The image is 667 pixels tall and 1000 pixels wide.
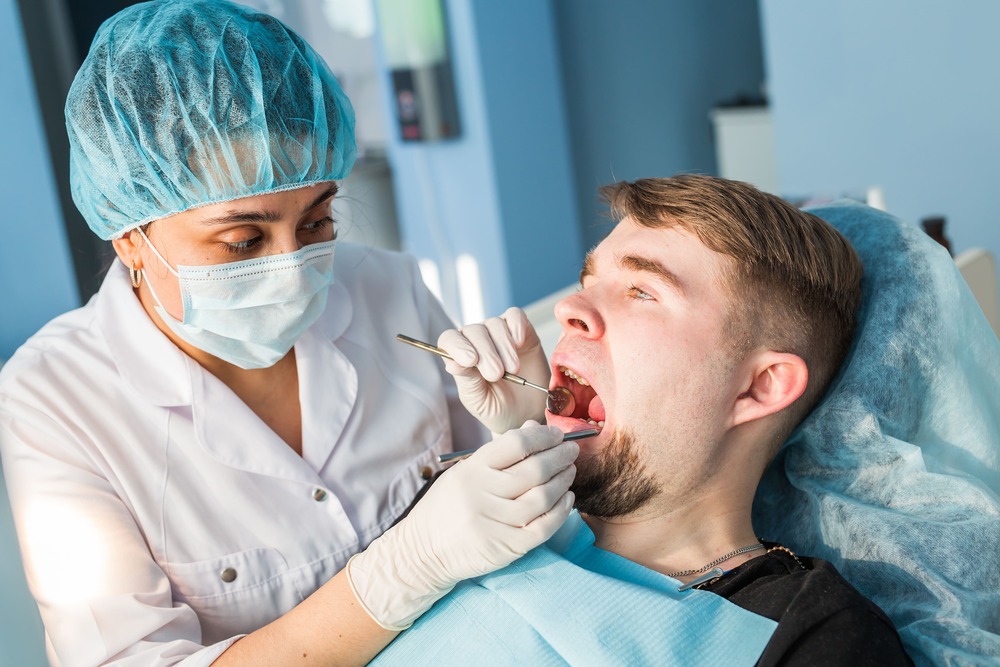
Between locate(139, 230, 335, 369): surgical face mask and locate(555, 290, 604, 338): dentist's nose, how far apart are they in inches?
13.9

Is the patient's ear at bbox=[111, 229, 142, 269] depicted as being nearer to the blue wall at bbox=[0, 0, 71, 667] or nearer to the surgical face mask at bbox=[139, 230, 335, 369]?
the surgical face mask at bbox=[139, 230, 335, 369]

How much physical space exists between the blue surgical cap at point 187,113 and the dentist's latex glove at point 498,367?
344 mm

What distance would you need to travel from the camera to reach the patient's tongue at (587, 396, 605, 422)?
1416 mm

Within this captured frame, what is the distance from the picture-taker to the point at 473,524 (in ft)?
3.67

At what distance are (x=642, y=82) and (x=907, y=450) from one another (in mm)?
3791

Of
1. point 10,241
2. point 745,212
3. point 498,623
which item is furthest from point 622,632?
point 10,241

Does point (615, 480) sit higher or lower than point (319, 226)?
lower

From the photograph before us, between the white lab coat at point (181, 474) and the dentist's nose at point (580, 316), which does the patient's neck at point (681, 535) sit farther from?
the white lab coat at point (181, 474)

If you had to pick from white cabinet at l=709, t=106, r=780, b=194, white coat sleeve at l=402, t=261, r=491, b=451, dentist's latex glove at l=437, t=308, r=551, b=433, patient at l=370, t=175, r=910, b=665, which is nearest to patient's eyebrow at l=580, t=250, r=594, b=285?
patient at l=370, t=175, r=910, b=665

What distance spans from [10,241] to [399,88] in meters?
2.16

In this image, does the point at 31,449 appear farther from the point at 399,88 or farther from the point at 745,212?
the point at 399,88

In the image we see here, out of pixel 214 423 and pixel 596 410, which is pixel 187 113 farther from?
pixel 596 410

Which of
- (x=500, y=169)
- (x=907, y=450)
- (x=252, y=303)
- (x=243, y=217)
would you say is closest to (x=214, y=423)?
(x=252, y=303)

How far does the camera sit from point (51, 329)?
137 centimetres
